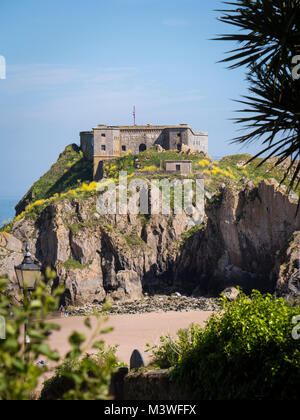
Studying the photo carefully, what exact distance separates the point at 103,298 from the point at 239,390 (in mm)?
47692

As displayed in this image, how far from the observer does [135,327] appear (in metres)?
43.6

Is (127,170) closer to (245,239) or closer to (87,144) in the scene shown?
(87,144)

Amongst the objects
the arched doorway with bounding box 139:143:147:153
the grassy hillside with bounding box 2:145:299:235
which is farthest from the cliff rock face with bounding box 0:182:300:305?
the arched doorway with bounding box 139:143:147:153

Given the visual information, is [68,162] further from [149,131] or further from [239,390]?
[239,390]

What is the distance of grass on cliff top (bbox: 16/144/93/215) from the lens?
81250mm

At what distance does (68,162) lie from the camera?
87812 millimetres

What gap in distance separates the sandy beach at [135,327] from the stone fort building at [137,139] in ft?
102

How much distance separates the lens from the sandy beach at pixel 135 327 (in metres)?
35.7

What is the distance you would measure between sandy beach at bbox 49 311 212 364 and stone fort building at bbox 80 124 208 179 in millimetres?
30964

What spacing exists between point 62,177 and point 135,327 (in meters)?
45.5

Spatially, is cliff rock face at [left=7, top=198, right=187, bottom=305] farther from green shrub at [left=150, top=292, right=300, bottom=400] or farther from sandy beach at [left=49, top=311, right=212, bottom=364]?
green shrub at [left=150, top=292, right=300, bottom=400]

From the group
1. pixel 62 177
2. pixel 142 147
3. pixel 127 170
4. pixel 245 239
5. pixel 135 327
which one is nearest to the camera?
pixel 135 327

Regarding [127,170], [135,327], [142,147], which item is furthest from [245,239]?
[142,147]
